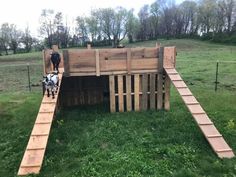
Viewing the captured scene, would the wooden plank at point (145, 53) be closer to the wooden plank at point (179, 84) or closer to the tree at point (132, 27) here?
the wooden plank at point (179, 84)

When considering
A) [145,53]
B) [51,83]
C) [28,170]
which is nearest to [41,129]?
[28,170]

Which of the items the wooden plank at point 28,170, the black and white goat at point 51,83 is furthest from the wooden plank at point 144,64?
the wooden plank at point 28,170

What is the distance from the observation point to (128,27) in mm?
65062

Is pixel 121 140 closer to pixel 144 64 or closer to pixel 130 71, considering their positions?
pixel 130 71

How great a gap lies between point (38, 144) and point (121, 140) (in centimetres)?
204

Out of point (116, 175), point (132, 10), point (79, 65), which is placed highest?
point (132, 10)

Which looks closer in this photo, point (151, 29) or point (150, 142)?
point (150, 142)

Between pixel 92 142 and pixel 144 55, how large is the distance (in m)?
3.54

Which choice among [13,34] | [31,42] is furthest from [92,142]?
[13,34]

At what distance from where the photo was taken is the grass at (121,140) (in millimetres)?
6469

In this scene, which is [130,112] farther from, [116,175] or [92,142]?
[116,175]

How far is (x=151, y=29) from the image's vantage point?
68.9 metres

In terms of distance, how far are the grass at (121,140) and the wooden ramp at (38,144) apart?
0.24 metres

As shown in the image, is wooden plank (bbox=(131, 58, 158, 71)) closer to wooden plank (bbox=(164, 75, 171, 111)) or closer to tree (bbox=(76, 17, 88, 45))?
wooden plank (bbox=(164, 75, 171, 111))
